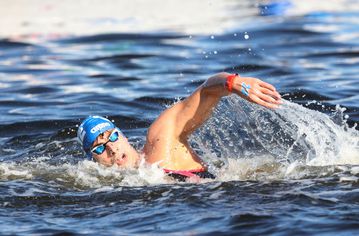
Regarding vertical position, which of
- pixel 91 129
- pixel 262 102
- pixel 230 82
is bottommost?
pixel 262 102

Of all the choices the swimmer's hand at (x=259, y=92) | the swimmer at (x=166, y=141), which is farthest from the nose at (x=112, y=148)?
the swimmer's hand at (x=259, y=92)

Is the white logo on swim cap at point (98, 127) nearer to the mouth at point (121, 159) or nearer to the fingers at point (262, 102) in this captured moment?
the mouth at point (121, 159)

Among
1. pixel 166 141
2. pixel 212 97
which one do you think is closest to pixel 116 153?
pixel 166 141

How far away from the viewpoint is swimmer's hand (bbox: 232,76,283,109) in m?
7.62

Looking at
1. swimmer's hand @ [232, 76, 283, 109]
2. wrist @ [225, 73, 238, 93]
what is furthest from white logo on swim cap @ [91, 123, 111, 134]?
swimmer's hand @ [232, 76, 283, 109]

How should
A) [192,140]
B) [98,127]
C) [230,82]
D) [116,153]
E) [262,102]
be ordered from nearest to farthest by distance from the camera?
1. [262,102]
2. [230,82]
3. [116,153]
4. [98,127]
5. [192,140]

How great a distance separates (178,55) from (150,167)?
9838 millimetres

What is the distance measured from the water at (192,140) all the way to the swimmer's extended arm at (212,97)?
55 centimetres

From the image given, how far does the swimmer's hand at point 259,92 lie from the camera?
762 centimetres

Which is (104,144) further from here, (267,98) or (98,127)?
(267,98)

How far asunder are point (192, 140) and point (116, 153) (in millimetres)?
2276

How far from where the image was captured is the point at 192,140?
1057 centimetres

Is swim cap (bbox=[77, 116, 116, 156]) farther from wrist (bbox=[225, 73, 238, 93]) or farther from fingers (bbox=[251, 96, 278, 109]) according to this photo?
fingers (bbox=[251, 96, 278, 109])

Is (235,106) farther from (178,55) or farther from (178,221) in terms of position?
(178,55)
